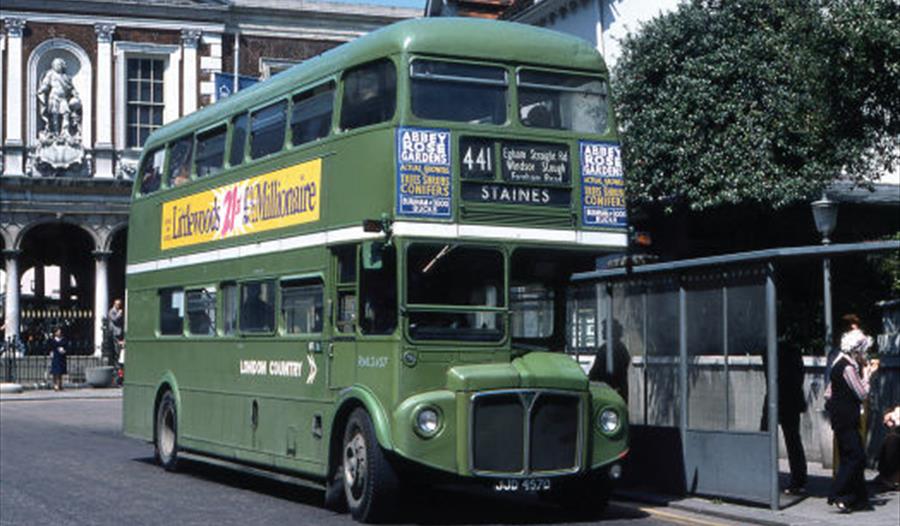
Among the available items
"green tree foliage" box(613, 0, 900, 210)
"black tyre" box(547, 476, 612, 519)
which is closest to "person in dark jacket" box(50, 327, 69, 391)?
"green tree foliage" box(613, 0, 900, 210)

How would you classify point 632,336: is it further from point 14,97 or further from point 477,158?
point 14,97

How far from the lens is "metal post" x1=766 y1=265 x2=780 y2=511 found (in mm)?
13469

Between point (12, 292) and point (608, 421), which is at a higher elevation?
point (12, 292)

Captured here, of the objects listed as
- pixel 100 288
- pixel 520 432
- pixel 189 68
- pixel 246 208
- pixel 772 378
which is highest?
pixel 189 68

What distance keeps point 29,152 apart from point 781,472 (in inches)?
1516

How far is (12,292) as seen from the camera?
49.7 m

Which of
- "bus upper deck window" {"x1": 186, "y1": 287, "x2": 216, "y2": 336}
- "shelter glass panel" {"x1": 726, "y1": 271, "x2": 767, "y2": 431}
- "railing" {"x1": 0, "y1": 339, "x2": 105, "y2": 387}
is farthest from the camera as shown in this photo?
"railing" {"x1": 0, "y1": 339, "x2": 105, "y2": 387}

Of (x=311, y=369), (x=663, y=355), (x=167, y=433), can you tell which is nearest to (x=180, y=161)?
(x=167, y=433)

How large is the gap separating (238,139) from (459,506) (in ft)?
16.2

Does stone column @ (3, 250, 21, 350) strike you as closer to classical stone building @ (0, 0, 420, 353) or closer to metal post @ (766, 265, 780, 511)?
classical stone building @ (0, 0, 420, 353)

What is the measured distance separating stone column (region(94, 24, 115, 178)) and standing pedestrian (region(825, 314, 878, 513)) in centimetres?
4030

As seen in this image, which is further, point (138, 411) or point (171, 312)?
point (138, 411)

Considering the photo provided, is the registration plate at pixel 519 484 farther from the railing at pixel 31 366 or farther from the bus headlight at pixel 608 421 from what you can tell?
the railing at pixel 31 366

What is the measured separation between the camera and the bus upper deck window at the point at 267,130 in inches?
613
